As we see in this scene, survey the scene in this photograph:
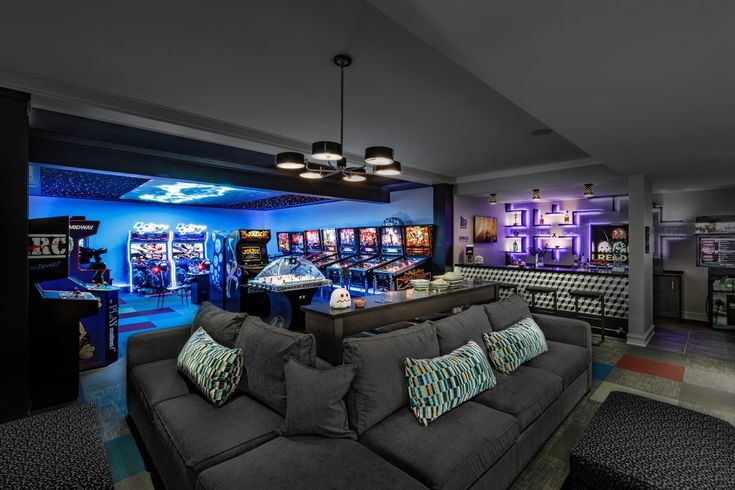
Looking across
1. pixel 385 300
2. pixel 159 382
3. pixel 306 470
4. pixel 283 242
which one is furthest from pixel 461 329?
pixel 283 242

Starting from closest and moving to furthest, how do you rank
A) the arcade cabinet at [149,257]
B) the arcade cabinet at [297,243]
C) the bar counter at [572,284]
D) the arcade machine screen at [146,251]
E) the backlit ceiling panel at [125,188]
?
the bar counter at [572,284], the backlit ceiling panel at [125,188], the arcade cabinet at [149,257], the arcade machine screen at [146,251], the arcade cabinet at [297,243]

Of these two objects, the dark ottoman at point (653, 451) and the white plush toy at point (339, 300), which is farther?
the white plush toy at point (339, 300)

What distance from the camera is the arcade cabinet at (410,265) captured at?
7363mm

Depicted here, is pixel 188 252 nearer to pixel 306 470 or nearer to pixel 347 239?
pixel 347 239

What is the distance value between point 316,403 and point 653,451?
1.82 m

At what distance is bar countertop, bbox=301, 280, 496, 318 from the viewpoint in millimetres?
2947

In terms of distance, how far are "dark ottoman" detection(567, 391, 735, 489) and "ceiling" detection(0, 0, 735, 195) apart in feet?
7.08

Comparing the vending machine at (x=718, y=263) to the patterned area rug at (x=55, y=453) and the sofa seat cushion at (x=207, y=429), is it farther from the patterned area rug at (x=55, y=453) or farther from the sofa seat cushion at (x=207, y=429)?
the patterned area rug at (x=55, y=453)

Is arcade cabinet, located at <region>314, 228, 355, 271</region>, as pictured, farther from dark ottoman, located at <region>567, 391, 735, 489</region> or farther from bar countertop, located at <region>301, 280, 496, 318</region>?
dark ottoman, located at <region>567, 391, 735, 489</region>

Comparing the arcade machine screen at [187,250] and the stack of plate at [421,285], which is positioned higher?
the arcade machine screen at [187,250]

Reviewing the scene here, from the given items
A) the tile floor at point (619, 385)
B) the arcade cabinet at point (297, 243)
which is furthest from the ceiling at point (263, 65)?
the arcade cabinet at point (297, 243)

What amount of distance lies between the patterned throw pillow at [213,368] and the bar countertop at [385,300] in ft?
2.68

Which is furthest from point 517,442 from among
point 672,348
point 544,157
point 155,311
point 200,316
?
point 155,311

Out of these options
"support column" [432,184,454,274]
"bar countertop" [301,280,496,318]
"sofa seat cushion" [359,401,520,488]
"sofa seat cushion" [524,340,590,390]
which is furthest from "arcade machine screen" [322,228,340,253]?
"sofa seat cushion" [359,401,520,488]
